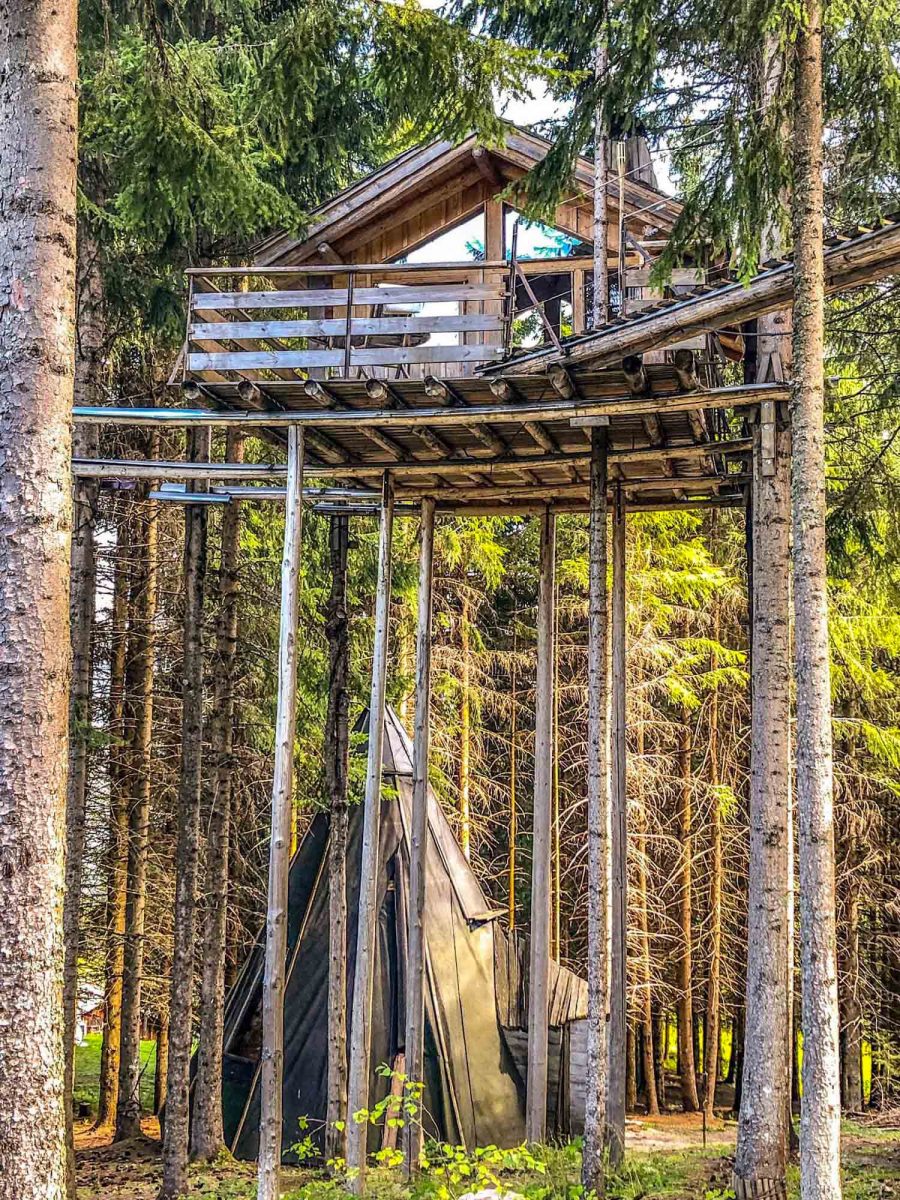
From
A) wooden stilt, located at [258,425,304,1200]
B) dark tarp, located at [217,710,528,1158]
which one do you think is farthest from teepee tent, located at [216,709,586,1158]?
wooden stilt, located at [258,425,304,1200]

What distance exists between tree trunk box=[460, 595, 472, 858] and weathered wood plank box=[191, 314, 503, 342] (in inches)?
287

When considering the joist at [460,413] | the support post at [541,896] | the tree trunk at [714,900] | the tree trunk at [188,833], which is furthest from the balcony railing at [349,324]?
the tree trunk at [714,900]

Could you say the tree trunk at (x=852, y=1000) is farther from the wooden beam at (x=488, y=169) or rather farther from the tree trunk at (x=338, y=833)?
the wooden beam at (x=488, y=169)

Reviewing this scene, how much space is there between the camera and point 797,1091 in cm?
1546

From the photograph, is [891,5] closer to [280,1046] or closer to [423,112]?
[423,112]

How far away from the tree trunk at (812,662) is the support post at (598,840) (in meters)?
2.38

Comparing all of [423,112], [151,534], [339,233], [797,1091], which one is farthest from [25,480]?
[797,1091]

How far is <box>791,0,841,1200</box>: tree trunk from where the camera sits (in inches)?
229

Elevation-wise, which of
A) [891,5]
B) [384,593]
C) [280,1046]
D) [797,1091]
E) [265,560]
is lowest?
[797,1091]

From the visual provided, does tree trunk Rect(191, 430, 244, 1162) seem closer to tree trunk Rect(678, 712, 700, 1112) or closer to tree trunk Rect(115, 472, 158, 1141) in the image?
tree trunk Rect(115, 472, 158, 1141)

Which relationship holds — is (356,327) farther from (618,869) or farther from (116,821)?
(116,821)

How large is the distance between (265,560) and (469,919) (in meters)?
4.48

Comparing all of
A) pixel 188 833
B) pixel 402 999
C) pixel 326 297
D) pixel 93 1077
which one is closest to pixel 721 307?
pixel 326 297

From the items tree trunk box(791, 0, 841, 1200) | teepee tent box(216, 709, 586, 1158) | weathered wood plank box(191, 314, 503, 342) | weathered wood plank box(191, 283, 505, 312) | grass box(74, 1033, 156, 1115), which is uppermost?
weathered wood plank box(191, 283, 505, 312)
